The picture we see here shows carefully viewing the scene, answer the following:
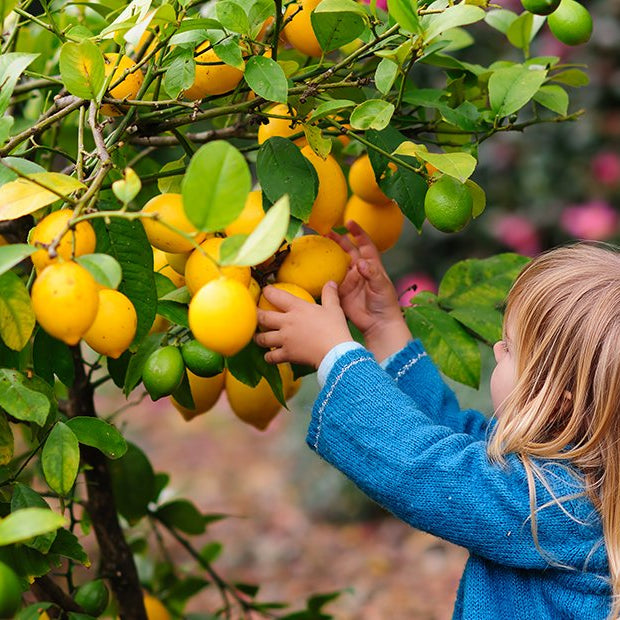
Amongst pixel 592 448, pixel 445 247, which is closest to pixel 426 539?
pixel 445 247

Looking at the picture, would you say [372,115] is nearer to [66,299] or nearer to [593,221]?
[66,299]

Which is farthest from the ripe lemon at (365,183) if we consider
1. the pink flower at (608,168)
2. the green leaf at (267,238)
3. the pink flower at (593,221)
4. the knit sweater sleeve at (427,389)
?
the pink flower at (608,168)

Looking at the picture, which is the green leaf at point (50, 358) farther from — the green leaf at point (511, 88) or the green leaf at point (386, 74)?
the green leaf at point (511, 88)

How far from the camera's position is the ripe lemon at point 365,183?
948 mm

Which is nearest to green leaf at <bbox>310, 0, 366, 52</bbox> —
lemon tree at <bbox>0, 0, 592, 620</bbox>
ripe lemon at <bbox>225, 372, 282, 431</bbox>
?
lemon tree at <bbox>0, 0, 592, 620</bbox>

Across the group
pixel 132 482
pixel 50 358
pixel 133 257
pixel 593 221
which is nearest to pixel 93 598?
pixel 132 482

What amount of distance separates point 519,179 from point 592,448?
201cm

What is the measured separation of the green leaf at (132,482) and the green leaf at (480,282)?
420mm

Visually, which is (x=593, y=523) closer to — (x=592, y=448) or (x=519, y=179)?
(x=592, y=448)

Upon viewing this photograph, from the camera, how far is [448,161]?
29.1 inches

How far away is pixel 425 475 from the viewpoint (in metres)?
0.91

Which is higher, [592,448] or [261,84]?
[261,84]

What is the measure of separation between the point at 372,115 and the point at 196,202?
23 cm

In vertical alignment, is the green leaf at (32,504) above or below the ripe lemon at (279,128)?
below
